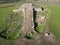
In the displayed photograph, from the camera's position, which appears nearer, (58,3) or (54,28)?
(54,28)

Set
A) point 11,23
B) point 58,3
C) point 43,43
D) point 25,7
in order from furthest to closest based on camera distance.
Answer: point 58,3, point 25,7, point 11,23, point 43,43

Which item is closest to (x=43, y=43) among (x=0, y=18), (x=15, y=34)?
(x=15, y=34)

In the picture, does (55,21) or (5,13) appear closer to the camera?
(55,21)

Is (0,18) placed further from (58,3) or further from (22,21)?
(58,3)

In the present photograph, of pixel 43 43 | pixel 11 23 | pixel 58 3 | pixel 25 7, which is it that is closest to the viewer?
pixel 43 43

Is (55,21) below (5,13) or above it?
below

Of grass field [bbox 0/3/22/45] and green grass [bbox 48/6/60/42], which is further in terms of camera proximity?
green grass [bbox 48/6/60/42]

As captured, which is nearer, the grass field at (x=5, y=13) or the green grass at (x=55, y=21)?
→ the grass field at (x=5, y=13)
